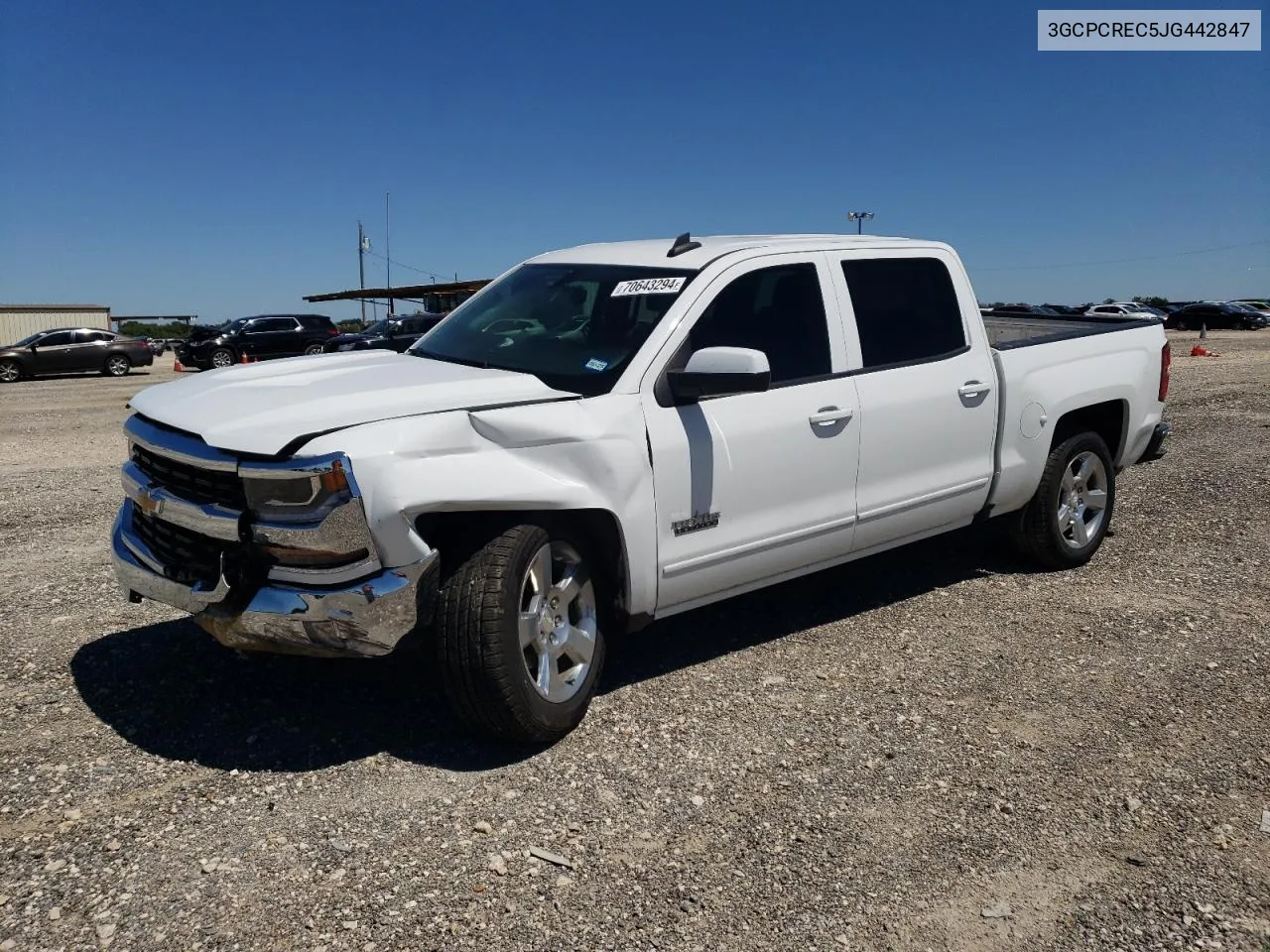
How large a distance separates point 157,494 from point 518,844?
1.82 meters

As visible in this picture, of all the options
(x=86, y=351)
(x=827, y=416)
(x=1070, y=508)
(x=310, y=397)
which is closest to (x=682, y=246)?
(x=827, y=416)

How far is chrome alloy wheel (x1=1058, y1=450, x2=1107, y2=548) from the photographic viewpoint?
239 inches

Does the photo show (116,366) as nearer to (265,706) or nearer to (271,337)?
(271,337)

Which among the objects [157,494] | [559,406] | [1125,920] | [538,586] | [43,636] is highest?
[559,406]

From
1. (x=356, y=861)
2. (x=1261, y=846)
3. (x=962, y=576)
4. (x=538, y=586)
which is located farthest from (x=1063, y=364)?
(x=356, y=861)

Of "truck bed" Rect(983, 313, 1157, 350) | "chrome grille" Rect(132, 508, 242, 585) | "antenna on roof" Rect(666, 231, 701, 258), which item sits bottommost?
"chrome grille" Rect(132, 508, 242, 585)

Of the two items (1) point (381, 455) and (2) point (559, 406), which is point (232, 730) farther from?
(2) point (559, 406)

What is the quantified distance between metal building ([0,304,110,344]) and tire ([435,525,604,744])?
51.4m

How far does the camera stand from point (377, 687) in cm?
438

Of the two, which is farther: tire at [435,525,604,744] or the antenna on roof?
the antenna on roof

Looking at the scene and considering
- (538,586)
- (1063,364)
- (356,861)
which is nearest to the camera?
(356,861)

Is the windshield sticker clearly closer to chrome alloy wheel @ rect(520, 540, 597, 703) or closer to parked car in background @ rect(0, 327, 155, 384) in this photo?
chrome alloy wheel @ rect(520, 540, 597, 703)

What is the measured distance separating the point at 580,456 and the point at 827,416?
4.38ft

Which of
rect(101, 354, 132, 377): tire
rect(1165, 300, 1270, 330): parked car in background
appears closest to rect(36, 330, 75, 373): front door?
rect(101, 354, 132, 377): tire
